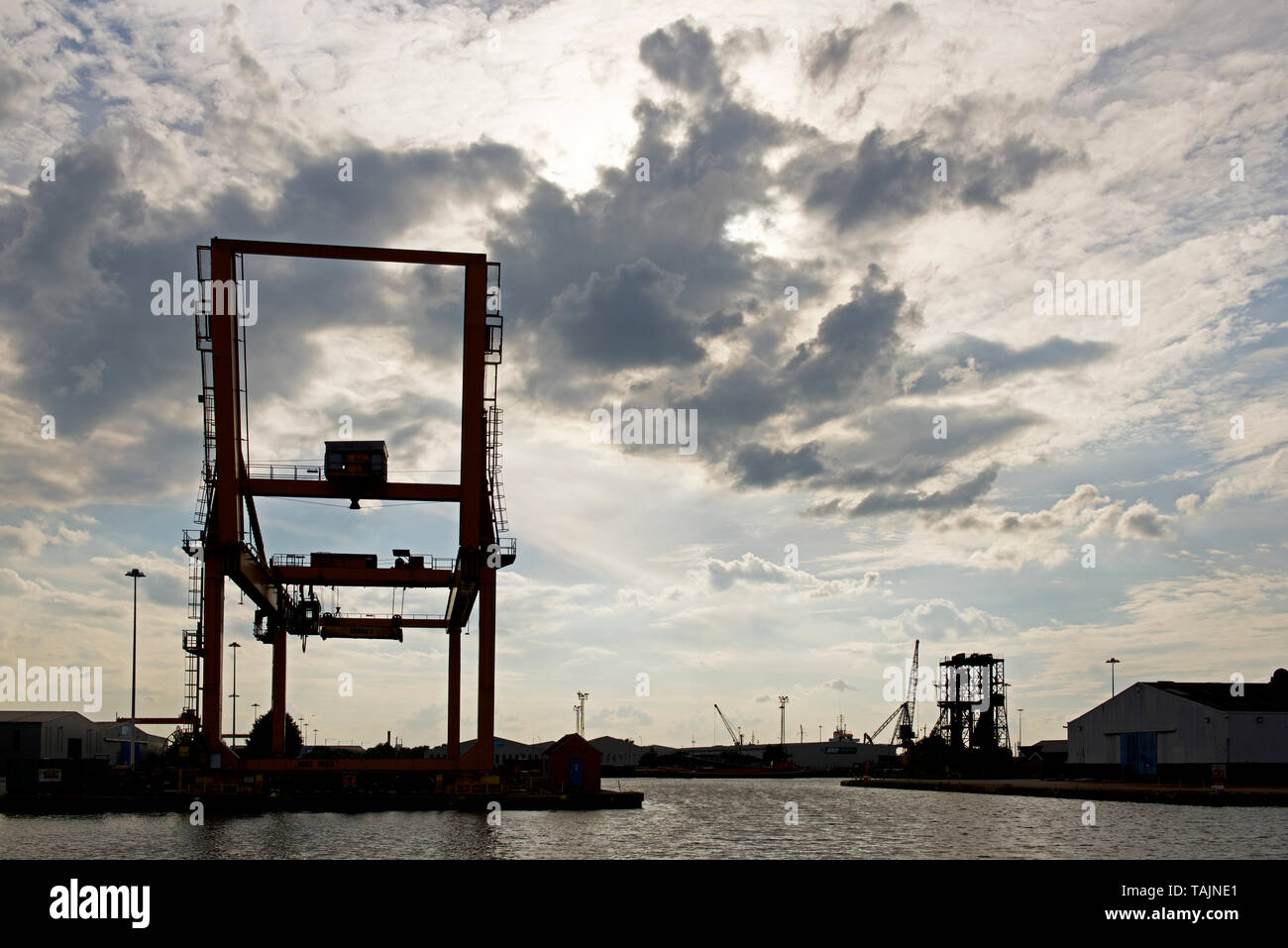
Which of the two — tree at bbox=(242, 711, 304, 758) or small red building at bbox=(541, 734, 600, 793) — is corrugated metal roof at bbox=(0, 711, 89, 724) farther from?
small red building at bbox=(541, 734, 600, 793)

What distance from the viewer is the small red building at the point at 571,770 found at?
59.2 meters

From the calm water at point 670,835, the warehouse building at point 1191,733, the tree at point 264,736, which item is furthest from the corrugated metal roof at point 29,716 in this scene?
the warehouse building at point 1191,733

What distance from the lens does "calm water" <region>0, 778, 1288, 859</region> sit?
32.9 m

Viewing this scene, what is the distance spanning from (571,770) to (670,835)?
18.5 meters

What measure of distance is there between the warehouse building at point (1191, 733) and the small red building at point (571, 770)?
33.7 meters

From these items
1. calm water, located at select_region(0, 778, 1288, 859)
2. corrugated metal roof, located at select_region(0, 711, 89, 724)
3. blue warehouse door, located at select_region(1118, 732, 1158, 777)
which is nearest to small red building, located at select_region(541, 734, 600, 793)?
calm water, located at select_region(0, 778, 1288, 859)

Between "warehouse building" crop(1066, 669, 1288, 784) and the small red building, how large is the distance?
3367 centimetres

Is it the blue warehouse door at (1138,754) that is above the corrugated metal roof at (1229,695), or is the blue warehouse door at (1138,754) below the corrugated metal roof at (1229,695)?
below

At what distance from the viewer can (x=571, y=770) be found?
59.5 metres

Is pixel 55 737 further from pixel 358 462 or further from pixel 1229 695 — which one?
pixel 1229 695

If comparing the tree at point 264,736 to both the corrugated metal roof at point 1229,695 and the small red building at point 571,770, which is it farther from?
the corrugated metal roof at point 1229,695

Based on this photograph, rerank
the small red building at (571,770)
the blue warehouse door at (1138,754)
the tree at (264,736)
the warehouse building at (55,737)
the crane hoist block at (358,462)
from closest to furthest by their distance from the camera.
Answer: the crane hoist block at (358,462)
the small red building at (571,770)
the blue warehouse door at (1138,754)
the warehouse building at (55,737)
the tree at (264,736)
